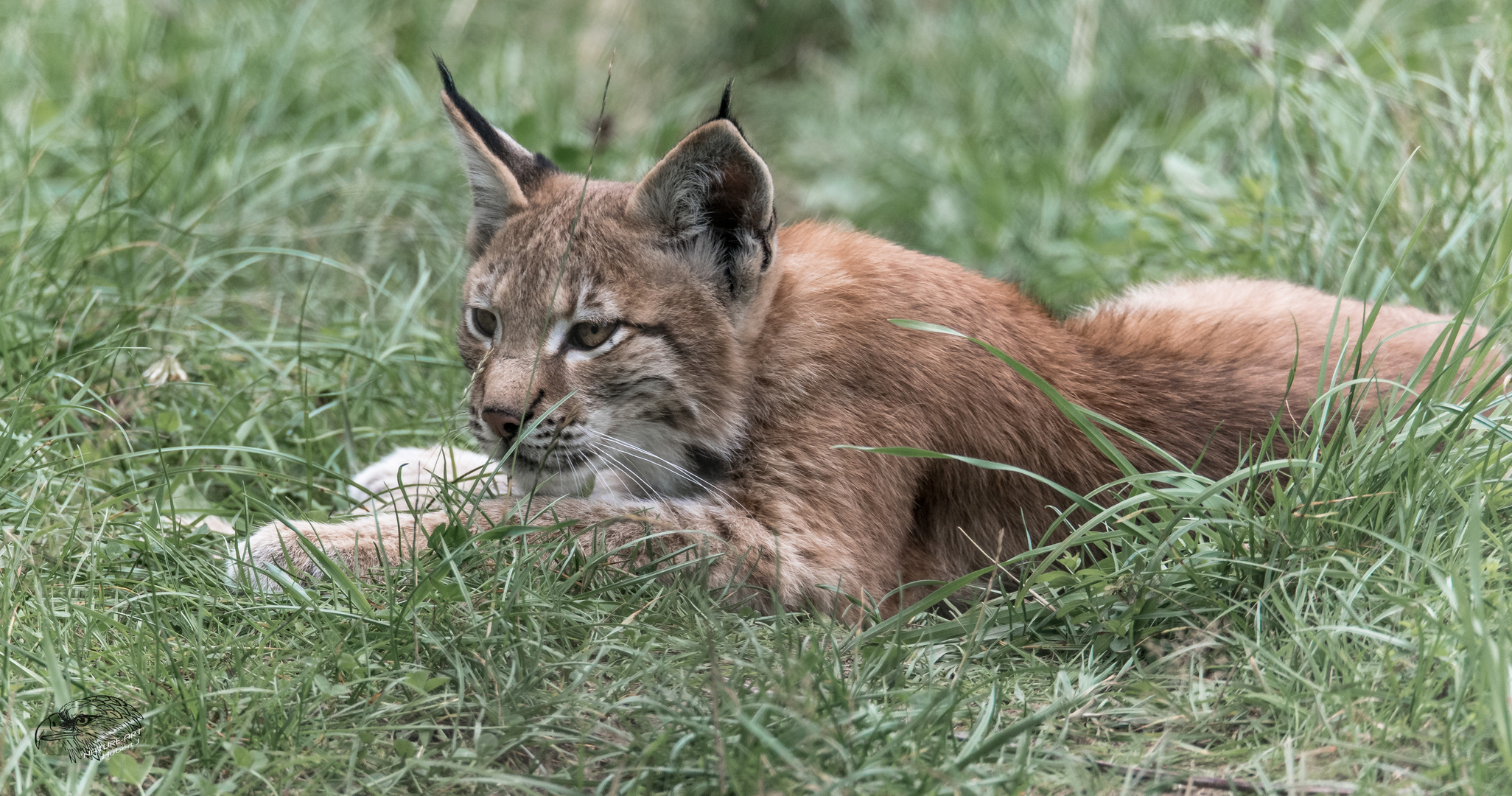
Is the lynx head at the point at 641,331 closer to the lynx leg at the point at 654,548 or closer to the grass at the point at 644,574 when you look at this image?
the lynx leg at the point at 654,548

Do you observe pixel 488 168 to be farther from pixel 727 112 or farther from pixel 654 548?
pixel 654 548

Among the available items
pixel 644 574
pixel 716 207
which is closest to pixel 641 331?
pixel 716 207

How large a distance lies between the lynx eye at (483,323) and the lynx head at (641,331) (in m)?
0.08

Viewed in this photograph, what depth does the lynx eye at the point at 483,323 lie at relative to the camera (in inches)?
147

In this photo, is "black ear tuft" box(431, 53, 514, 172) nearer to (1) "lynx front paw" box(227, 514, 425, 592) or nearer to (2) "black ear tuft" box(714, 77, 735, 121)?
(2) "black ear tuft" box(714, 77, 735, 121)

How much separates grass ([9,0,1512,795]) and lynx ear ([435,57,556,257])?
0.65 metres

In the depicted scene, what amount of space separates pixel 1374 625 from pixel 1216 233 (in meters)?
3.07

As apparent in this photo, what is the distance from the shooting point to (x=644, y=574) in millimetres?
3107

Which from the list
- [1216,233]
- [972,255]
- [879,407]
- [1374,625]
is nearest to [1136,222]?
→ [1216,233]

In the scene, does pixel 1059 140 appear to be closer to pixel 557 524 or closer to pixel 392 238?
pixel 392 238

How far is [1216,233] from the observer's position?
5371 mm

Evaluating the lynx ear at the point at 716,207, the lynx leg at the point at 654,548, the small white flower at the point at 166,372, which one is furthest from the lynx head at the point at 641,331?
the small white flower at the point at 166,372
